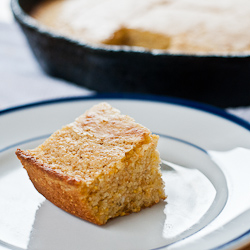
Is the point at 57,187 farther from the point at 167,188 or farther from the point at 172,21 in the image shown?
the point at 172,21

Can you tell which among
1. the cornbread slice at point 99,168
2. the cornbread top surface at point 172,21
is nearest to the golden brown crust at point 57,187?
the cornbread slice at point 99,168

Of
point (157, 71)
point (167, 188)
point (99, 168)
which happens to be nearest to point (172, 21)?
point (157, 71)

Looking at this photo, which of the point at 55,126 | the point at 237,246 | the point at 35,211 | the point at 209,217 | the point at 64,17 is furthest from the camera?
the point at 64,17

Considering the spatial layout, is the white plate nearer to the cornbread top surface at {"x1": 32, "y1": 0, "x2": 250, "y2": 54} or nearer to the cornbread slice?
the cornbread slice

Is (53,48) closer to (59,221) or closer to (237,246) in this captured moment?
(59,221)

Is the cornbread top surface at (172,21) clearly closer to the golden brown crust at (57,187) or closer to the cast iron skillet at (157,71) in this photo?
the cast iron skillet at (157,71)

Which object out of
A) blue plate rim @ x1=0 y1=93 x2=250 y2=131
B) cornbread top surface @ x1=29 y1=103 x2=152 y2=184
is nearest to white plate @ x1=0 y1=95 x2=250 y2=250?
blue plate rim @ x1=0 y1=93 x2=250 y2=131

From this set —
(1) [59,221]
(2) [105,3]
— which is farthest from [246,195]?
(2) [105,3]
